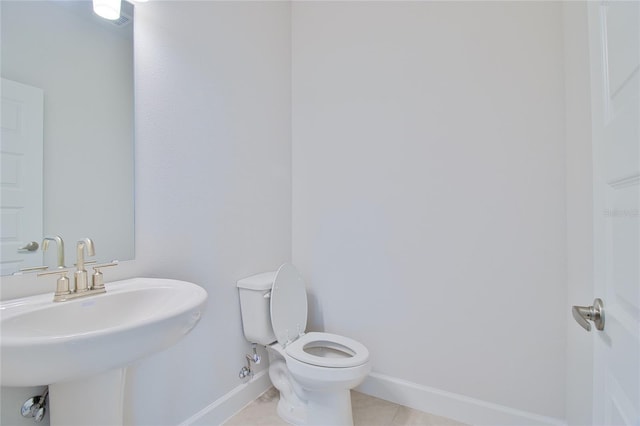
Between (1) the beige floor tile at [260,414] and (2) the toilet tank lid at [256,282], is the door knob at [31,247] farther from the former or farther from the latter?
(1) the beige floor tile at [260,414]

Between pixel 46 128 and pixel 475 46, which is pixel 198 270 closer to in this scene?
pixel 46 128

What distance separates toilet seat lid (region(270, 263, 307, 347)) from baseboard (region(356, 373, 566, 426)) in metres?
0.58

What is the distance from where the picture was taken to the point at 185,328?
85cm

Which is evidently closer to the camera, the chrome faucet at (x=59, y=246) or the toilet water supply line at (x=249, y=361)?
the chrome faucet at (x=59, y=246)

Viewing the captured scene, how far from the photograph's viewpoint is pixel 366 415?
5.42ft

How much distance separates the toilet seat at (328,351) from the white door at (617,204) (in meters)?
0.92

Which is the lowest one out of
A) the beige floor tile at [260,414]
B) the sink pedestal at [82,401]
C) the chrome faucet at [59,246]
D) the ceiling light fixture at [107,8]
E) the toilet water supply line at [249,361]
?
the beige floor tile at [260,414]

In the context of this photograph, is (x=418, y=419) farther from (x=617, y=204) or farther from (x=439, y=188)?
(x=617, y=204)

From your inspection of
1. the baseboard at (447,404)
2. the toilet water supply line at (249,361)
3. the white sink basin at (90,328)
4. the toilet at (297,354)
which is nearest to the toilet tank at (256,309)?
the toilet at (297,354)

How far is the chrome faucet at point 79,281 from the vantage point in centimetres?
90

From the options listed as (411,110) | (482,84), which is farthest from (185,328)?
(482,84)

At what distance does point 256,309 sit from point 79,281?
0.84 meters

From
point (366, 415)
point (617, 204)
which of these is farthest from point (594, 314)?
point (366, 415)

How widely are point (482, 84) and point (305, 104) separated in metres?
1.08
